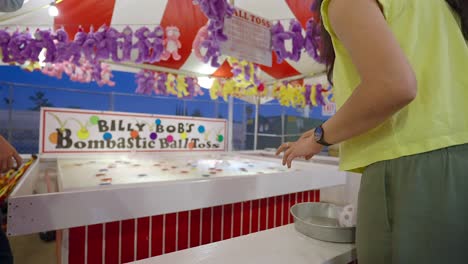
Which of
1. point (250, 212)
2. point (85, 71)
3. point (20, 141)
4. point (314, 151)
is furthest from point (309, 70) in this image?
point (20, 141)

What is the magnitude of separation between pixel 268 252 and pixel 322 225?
0.22 m

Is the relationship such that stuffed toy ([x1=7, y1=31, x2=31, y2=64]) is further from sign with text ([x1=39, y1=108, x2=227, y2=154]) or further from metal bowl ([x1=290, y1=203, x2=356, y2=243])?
metal bowl ([x1=290, y1=203, x2=356, y2=243])

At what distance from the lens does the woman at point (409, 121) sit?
0.39 meters

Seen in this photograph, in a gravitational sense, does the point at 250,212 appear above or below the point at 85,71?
below

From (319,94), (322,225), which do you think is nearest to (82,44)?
(322,225)

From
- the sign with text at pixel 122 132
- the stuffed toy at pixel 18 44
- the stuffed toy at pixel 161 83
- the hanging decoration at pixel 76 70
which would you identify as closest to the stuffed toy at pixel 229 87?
the sign with text at pixel 122 132

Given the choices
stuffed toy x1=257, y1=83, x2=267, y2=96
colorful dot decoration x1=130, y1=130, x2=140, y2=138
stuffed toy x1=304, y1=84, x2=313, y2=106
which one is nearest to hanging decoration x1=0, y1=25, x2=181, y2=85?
colorful dot decoration x1=130, y1=130, x2=140, y2=138

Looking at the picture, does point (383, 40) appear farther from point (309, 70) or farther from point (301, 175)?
point (309, 70)

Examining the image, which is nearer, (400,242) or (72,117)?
(400,242)

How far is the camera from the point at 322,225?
77 cm

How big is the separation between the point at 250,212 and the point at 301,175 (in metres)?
0.36

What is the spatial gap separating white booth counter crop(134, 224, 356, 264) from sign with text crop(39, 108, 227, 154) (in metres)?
1.92

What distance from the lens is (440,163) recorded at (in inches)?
16.0

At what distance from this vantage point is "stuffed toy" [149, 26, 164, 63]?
192cm
